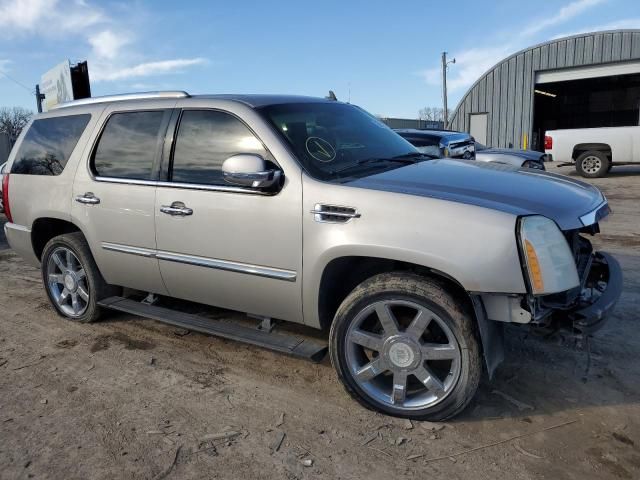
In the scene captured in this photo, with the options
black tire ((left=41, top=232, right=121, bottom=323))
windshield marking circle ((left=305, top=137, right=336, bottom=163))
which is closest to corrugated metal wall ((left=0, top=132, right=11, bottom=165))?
black tire ((left=41, top=232, right=121, bottom=323))

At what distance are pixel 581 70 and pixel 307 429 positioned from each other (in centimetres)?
2651

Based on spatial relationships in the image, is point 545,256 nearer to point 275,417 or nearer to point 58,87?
point 275,417

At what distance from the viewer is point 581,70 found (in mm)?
24172

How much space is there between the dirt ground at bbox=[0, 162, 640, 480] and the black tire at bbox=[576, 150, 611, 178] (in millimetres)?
13573

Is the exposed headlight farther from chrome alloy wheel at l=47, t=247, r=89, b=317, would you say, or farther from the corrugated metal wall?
the corrugated metal wall

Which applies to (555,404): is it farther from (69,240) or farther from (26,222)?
(26,222)

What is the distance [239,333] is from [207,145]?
1305 mm

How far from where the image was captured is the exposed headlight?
2.44m

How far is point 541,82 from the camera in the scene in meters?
25.7

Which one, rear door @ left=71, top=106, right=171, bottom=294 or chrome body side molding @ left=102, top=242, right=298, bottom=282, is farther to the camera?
rear door @ left=71, top=106, right=171, bottom=294

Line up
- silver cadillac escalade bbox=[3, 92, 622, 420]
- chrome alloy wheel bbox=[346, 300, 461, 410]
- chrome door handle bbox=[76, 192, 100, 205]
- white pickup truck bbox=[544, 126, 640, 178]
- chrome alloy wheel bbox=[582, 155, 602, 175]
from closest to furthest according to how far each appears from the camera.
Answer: silver cadillac escalade bbox=[3, 92, 622, 420] < chrome alloy wheel bbox=[346, 300, 461, 410] < chrome door handle bbox=[76, 192, 100, 205] < white pickup truck bbox=[544, 126, 640, 178] < chrome alloy wheel bbox=[582, 155, 602, 175]

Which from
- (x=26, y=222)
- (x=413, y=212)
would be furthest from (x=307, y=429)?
(x=26, y=222)

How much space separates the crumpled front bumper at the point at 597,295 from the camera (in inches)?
105

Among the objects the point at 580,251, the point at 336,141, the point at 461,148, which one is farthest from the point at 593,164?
the point at 336,141
